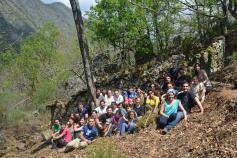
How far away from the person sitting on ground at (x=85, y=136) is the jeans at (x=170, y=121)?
252 centimetres

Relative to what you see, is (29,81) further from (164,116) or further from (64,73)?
(164,116)

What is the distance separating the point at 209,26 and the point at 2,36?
17.2 metres

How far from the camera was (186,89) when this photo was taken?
557 inches

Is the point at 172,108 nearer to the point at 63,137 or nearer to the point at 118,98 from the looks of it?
the point at 118,98

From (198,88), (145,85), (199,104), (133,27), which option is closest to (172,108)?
(199,104)

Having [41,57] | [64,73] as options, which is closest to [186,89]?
[64,73]

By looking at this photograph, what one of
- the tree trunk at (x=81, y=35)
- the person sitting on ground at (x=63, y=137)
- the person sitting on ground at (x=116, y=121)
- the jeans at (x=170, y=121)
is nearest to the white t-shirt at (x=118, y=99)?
the person sitting on ground at (x=63, y=137)

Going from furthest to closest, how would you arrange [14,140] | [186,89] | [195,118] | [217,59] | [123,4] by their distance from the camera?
[123,4] < [14,140] < [217,59] < [186,89] < [195,118]

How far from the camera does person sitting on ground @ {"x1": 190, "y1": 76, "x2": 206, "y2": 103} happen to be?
14.1m

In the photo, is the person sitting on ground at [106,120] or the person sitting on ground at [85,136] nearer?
the person sitting on ground at [85,136]

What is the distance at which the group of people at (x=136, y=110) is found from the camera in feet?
44.1

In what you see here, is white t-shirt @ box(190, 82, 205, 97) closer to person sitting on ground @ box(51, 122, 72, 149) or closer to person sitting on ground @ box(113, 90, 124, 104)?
person sitting on ground @ box(113, 90, 124, 104)

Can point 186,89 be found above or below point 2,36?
below

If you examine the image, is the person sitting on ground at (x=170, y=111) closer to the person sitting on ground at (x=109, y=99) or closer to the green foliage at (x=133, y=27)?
the person sitting on ground at (x=109, y=99)
